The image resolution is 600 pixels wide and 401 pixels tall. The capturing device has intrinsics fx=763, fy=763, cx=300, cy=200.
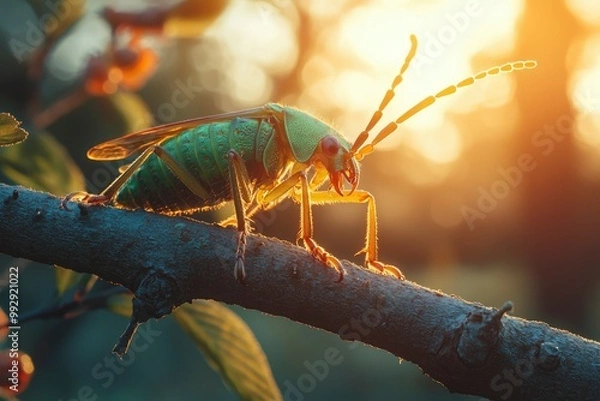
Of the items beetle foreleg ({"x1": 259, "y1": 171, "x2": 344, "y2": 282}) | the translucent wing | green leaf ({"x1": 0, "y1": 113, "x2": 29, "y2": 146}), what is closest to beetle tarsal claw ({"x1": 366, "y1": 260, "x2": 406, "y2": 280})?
beetle foreleg ({"x1": 259, "y1": 171, "x2": 344, "y2": 282})

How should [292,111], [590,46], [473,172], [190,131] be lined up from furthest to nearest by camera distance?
[473,172], [590,46], [292,111], [190,131]

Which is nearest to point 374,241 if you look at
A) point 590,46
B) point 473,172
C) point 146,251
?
point 146,251

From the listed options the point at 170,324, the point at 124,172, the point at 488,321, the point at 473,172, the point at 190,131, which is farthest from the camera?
the point at 473,172

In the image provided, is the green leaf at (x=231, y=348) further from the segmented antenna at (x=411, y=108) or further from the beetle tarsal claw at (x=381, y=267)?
the segmented antenna at (x=411, y=108)

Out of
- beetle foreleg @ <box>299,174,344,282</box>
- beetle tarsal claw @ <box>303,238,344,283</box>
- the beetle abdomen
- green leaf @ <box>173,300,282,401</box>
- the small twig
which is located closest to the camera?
beetle tarsal claw @ <box>303,238,344,283</box>

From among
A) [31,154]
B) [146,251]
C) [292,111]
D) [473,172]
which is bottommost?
[473,172]

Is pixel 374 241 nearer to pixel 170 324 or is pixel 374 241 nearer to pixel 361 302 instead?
pixel 361 302

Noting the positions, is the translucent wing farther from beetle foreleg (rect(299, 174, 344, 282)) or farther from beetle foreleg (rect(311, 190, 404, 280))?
beetle foreleg (rect(311, 190, 404, 280))
